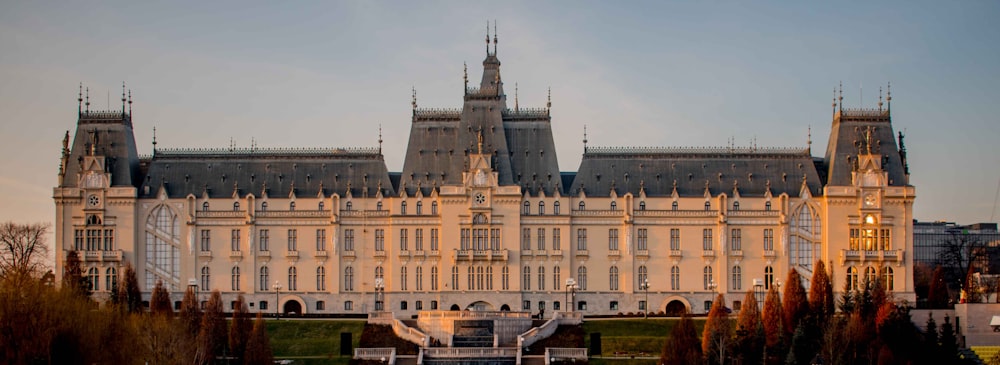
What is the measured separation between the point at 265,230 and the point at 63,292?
3456 cm

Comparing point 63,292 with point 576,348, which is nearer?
point 63,292

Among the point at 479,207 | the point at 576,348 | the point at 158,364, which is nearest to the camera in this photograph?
the point at 158,364

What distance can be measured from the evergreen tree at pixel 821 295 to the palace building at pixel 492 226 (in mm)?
17183

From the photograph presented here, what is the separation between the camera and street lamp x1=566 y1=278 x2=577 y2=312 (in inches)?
4749

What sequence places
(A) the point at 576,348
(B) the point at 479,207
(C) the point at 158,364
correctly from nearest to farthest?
(C) the point at 158,364
(A) the point at 576,348
(B) the point at 479,207

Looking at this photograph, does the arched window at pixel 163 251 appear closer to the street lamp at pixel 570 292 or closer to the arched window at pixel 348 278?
the arched window at pixel 348 278

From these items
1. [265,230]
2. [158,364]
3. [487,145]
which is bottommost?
[158,364]

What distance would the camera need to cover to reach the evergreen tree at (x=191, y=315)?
322ft

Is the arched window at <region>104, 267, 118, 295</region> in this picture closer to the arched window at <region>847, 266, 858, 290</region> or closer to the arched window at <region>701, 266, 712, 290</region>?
the arched window at <region>701, 266, 712, 290</region>

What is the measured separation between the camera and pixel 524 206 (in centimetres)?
12488

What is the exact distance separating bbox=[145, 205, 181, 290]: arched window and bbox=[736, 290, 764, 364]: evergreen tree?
176 ft

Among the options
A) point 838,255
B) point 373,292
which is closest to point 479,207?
point 373,292

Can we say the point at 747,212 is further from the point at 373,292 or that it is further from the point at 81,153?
the point at 81,153

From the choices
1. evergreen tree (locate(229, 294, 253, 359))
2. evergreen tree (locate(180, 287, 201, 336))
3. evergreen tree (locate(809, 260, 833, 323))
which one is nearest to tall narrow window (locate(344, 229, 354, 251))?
evergreen tree (locate(180, 287, 201, 336))
